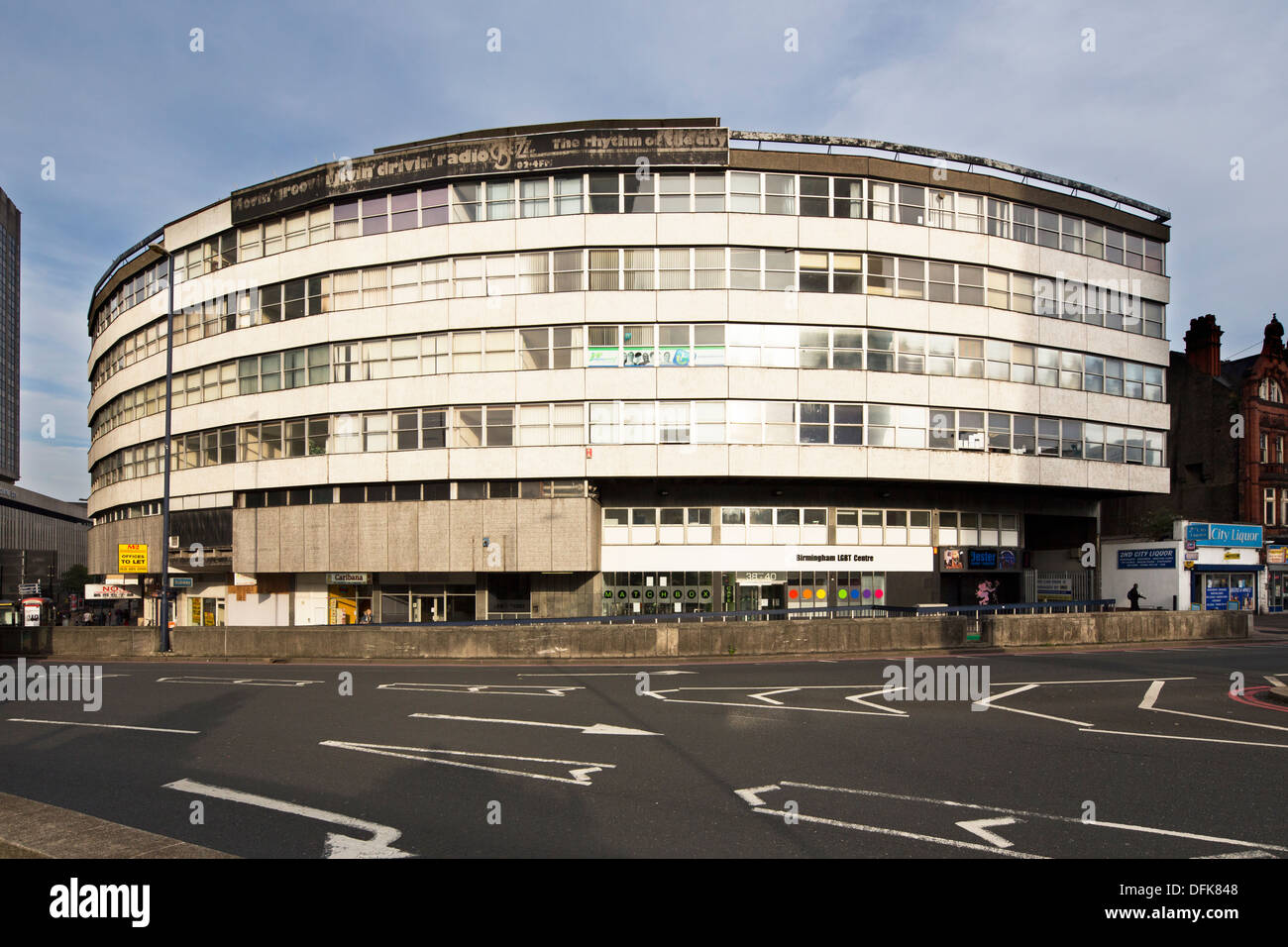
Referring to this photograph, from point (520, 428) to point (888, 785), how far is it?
1011 inches

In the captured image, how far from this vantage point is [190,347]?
38.2 metres

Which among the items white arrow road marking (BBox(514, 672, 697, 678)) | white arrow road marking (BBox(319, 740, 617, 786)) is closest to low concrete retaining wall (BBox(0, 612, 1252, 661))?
white arrow road marking (BBox(514, 672, 697, 678))

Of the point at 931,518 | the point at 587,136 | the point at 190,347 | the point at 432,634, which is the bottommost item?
the point at 432,634

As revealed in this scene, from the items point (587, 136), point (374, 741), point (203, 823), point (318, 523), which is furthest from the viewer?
point (318, 523)

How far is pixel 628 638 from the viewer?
845 inches

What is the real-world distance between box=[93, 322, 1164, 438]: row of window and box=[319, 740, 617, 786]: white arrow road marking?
22.9 meters

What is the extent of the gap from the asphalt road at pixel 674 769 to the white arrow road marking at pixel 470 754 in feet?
0.16

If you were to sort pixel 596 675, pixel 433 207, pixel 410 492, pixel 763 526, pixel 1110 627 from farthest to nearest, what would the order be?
pixel 410 492 < pixel 763 526 < pixel 433 207 < pixel 1110 627 < pixel 596 675

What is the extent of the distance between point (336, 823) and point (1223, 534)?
155ft

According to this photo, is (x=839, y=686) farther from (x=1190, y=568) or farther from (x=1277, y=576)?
(x=1277, y=576)

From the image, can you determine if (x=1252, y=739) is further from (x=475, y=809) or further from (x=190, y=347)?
(x=190, y=347)

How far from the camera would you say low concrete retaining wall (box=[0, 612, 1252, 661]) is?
845 inches

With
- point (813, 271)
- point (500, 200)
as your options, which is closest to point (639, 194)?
point (500, 200)
